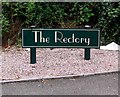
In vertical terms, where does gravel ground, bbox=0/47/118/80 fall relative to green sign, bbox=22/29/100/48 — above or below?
below

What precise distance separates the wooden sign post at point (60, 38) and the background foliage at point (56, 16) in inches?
96.8

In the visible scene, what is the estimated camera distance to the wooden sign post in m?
7.97

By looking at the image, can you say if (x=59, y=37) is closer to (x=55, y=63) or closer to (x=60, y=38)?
(x=60, y=38)

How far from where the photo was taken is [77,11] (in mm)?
11086

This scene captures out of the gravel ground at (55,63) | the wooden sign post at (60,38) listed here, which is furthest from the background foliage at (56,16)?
the wooden sign post at (60,38)

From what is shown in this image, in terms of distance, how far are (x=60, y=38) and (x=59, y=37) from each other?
0.03m

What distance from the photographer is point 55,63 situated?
806 centimetres

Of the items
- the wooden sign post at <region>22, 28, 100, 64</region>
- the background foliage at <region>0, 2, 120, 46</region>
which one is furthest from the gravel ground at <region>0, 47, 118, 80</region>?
the background foliage at <region>0, 2, 120, 46</region>

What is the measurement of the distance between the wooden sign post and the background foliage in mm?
2460

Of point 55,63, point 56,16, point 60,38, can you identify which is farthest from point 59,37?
point 56,16

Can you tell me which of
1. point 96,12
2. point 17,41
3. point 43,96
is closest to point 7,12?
point 17,41

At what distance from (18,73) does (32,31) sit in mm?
1071

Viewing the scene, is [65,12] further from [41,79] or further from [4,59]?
[41,79]

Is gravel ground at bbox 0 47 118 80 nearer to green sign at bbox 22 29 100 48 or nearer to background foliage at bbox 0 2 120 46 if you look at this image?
green sign at bbox 22 29 100 48
